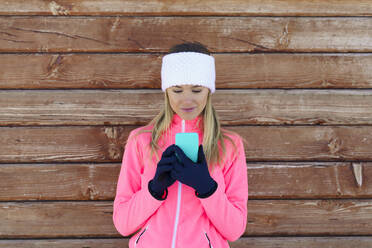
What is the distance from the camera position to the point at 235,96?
2.24m

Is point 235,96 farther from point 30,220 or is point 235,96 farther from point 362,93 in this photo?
point 30,220

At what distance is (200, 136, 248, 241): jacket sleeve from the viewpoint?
1.48 m

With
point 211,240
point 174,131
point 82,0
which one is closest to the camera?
point 211,240

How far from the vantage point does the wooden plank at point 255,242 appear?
2.24 m

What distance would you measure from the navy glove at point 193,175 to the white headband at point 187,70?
14.0 inches

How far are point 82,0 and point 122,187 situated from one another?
1371mm

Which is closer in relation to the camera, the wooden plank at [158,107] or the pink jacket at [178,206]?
the pink jacket at [178,206]

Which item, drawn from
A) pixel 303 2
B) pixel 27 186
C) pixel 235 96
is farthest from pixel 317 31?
pixel 27 186

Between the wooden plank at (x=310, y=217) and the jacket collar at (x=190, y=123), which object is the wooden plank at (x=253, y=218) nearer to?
the wooden plank at (x=310, y=217)

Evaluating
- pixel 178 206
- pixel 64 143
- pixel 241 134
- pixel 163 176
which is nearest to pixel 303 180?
pixel 241 134

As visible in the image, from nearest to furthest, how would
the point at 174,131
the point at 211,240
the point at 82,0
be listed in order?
the point at 211,240, the point at 174,131, the point at 82,0

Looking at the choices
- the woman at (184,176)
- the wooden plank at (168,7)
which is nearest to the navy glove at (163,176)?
the woman at (184,176)

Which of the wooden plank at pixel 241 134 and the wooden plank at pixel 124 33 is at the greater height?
the wooden plank at pixel 124 33

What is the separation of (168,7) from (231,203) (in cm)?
140
